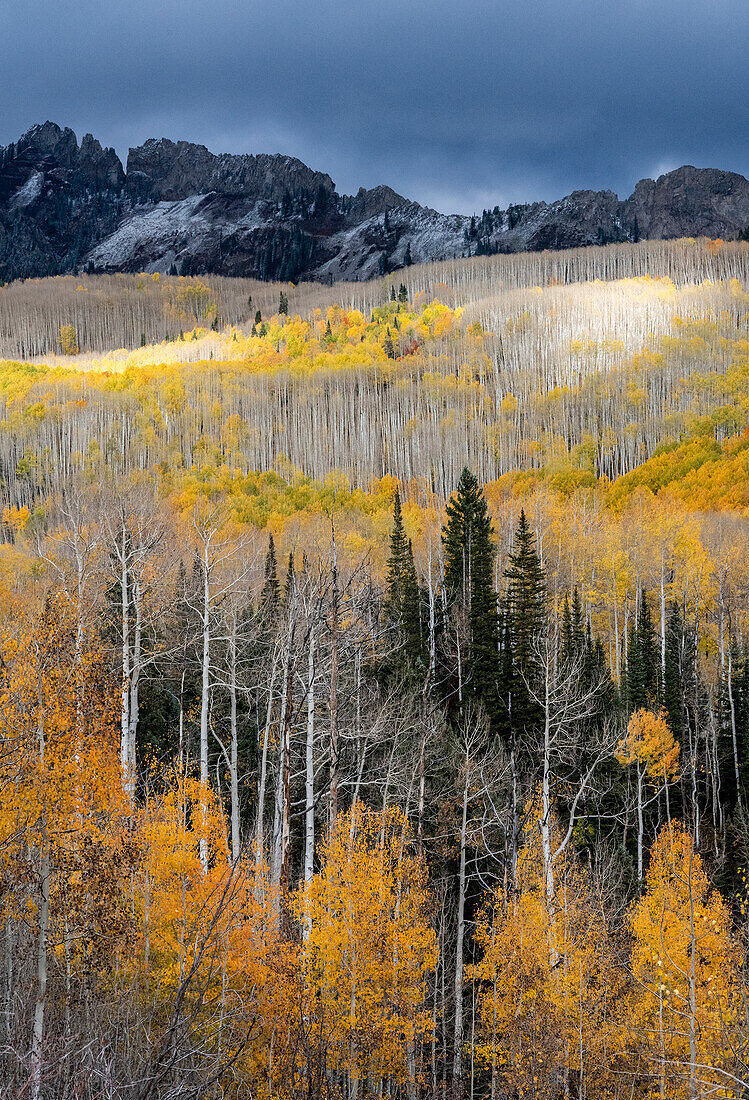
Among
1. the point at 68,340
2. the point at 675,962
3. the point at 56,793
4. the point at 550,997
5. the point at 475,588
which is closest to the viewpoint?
the point at 56,793

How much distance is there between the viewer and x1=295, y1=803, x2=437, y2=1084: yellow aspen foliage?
18.4 metres

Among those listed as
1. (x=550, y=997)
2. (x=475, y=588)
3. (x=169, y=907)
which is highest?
(x=475, y=588)

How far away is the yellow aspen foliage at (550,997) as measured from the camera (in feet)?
65.3

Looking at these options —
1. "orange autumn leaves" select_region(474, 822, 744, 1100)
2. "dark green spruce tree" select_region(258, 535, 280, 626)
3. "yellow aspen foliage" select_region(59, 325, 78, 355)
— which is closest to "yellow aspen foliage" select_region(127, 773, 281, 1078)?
"orange autumn leaves" select_region(474, 822, 744, 1100)

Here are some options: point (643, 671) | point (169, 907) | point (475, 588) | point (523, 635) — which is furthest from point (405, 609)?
point (169, 907)

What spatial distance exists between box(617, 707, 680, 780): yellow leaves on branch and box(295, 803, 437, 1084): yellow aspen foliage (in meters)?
18.6

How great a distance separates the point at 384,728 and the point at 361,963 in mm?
9220

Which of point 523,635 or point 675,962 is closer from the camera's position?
point 675,962

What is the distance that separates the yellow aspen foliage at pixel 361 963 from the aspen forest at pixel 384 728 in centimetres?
11

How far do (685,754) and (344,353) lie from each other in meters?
107

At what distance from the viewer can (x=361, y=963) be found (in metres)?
19.2

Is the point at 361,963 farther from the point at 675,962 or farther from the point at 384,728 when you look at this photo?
the point at 675,962

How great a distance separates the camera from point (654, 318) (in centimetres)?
13062

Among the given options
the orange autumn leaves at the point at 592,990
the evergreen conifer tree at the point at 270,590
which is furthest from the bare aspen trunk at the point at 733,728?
the evergreen conifer tree at the point at 270,590
